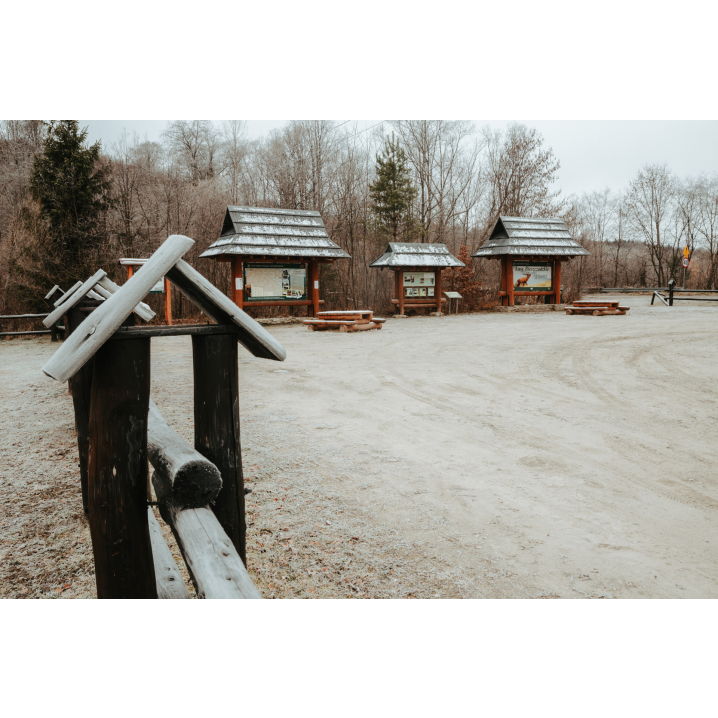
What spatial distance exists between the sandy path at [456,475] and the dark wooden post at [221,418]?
1.05m

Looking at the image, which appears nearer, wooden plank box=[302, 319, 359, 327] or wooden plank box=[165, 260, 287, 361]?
wooden plank box=[165, 260, 287, 361]

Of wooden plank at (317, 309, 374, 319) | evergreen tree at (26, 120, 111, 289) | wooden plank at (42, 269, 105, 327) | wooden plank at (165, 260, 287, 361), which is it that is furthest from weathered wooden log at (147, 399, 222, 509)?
evergreen tree at (26, 120, 111, 289)

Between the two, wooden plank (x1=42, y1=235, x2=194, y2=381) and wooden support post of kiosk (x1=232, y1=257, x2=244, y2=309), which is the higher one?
wooden support post of kiosk (x1=232, y1=257, x2=244, y2=309)

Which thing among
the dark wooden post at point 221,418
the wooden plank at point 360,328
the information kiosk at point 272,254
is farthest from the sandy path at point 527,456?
the information kiosk at point 272,254

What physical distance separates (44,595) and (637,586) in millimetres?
2864

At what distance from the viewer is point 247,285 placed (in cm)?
1705

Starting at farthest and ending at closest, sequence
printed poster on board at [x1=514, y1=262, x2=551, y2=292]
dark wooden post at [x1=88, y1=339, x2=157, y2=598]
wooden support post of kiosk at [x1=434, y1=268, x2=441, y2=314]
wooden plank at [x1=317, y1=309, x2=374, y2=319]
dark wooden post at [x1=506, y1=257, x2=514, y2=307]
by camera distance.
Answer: printed poster on board at [x1=514, y1=262, x2=551, y2=292]
dark wooden post at [x1=506, y1=257, x2=514, y2=307]
wooden support post of kiosk at [x1=434, y1=268, x2=441, y2=314]
wooden plank at [x1=317, y1=309, x2=374, y2=319]
dark wooden post at [x1=88, y1=339, x2=157, y2=598]

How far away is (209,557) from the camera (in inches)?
58.1

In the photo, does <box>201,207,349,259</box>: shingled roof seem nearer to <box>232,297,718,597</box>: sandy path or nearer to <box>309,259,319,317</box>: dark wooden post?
<box>309,259,319,317</box>: dark wooden post

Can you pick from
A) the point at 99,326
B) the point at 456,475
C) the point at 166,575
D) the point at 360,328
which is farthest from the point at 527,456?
the point at 360,328

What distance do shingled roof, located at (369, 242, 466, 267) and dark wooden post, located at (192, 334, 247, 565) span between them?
1788 centimetres

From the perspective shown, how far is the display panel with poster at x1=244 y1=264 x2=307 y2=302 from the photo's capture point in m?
17.2

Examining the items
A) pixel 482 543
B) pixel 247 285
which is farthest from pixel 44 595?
pixel 247 285

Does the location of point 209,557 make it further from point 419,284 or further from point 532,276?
point 532,276
